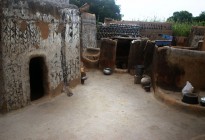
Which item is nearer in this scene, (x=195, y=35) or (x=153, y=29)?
(x=195, y=35)

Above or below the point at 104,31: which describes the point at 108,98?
below

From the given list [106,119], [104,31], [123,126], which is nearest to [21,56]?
[106,119]

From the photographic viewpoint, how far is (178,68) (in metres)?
7.46

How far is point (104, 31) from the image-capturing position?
15.2 m

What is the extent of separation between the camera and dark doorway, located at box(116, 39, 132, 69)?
12.0m

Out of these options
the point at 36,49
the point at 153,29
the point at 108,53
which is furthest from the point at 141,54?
the point at 153,29

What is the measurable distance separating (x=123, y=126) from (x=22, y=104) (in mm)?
2648

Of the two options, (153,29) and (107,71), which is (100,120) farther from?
(153,29)

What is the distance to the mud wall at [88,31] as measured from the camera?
14.4 meters

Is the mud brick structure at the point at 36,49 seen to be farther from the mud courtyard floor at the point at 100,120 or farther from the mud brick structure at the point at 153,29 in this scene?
the mud brick structure at the point at 153,29

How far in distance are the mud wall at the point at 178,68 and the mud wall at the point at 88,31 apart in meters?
7.00

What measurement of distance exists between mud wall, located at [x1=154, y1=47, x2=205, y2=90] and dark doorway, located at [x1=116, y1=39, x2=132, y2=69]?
407cm

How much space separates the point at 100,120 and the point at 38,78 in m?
2.90

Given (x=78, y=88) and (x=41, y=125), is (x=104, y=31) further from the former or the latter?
(x=41, y=125)
